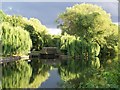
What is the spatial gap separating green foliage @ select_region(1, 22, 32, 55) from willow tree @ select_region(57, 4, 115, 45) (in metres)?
5.64

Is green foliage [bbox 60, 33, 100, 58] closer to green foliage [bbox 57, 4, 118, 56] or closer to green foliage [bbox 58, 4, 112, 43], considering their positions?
green foliage [bbox 57, 4, 118, 56]

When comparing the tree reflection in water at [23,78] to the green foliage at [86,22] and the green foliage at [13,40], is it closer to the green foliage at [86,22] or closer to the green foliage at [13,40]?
the green foliage at [13,40]

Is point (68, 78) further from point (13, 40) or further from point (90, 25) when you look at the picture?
point (90, 25)

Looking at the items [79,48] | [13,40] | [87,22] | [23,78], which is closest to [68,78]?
[23,78]

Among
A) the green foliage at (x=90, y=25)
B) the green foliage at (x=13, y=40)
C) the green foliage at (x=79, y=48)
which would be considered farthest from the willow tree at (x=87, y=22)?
the green foliage at (x=13, y=40)

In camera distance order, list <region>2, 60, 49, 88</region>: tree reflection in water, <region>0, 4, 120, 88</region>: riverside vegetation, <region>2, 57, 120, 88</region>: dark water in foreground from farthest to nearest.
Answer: <region>0, 4, 120, 88</region>: riverside vegetation, <region>2, 60, 49, 88</region>: tree reflection in water, <region>2, 57, 120, 88</region>: dark water in foreground

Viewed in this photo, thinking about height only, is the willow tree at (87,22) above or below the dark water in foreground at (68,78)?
above

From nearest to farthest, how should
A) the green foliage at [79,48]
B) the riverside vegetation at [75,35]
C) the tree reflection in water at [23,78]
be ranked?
the tree reflection in water at [23,78], the riverside vegetation at [75,35], the green foliage at [79,48]

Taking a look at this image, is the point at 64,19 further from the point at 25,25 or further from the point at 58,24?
the point at 25,25

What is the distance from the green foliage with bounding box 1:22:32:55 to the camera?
1828cm

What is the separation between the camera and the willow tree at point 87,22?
983 inches

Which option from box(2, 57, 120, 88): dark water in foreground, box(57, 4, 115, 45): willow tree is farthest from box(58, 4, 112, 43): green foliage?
box(2, 57, 120, 88): dark water in foreground

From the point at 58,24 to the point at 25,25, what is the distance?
297 cm

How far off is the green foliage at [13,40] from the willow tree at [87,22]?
564 cm
